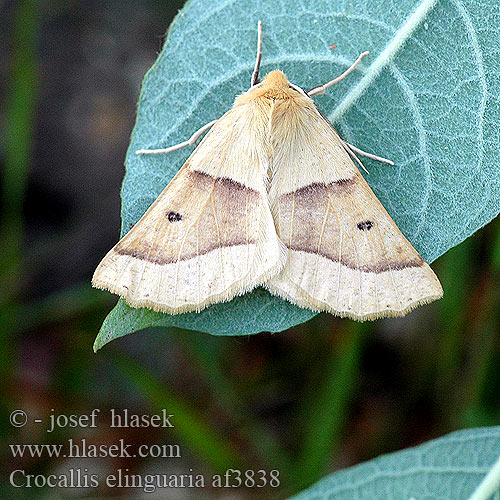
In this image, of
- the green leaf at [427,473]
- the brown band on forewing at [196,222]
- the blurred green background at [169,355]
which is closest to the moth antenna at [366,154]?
the brown band on forewing at [196,222]

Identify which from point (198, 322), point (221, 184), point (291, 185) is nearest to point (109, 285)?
point (198, 322)

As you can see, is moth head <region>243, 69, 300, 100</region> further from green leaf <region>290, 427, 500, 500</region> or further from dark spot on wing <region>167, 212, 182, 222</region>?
green leaf <region>290, 427, 500, 500</region>

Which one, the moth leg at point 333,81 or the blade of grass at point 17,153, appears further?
the blade of grass at point 17,153

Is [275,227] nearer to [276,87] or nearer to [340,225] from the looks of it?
[340,225]

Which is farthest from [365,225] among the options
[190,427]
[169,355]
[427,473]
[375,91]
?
[169,355]

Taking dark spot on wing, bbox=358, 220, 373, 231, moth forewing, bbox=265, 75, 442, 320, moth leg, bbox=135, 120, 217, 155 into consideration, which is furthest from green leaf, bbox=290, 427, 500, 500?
moth leg, bbox=135, 120, 217, 155

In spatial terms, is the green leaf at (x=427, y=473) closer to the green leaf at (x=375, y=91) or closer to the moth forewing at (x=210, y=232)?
the green leaf at (x=375, y=91)
